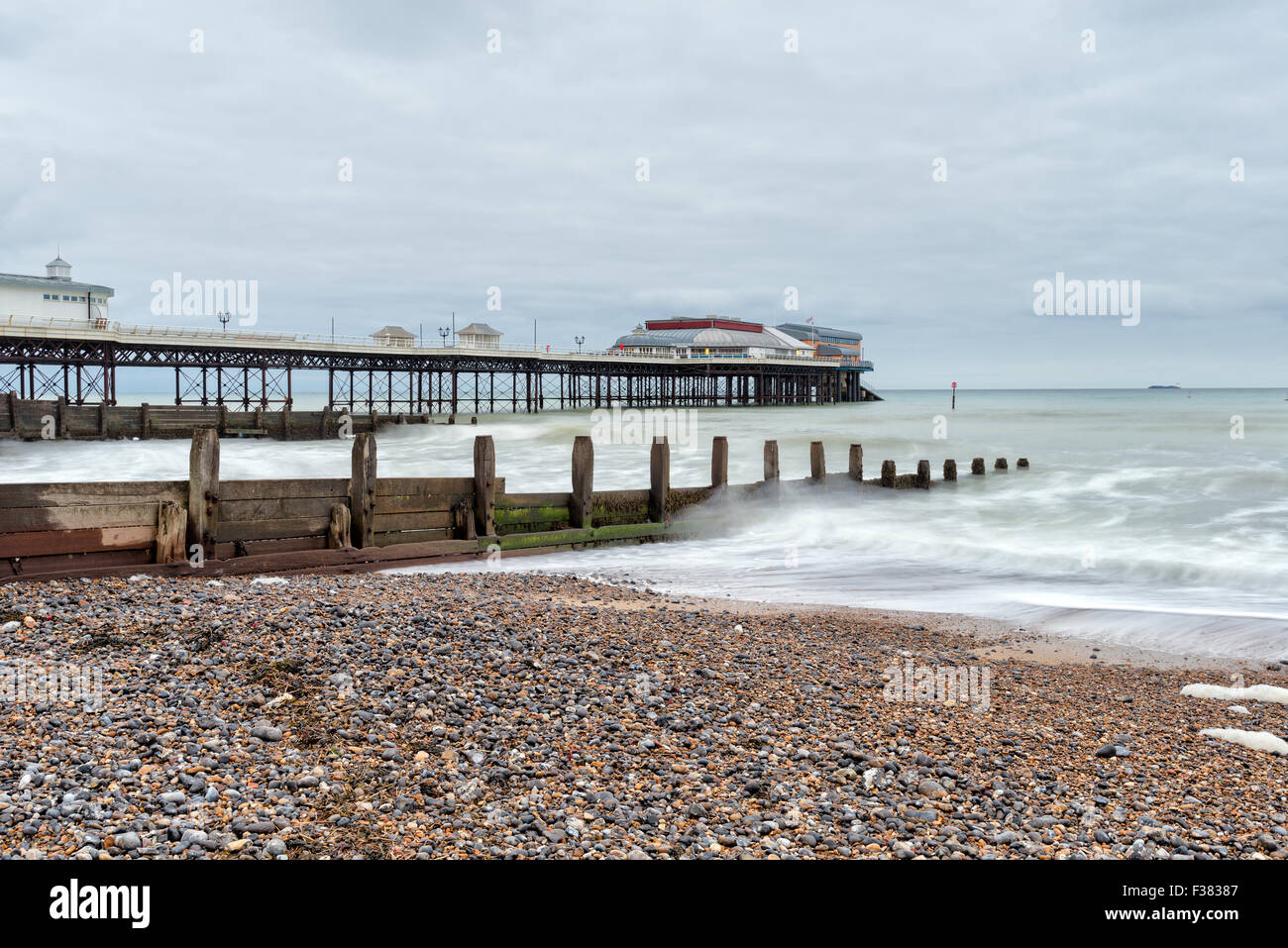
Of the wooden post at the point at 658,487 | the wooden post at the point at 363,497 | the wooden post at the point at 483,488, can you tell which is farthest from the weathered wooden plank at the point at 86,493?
the wooden post at the point at 658,487

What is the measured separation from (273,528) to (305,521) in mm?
428

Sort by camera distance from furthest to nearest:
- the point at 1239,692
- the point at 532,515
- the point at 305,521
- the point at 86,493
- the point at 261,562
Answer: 1. the point at 532,515
2. the point at 305,521
3. the point at 261,562
4. the point at 86,493
5. the point at 1239,692

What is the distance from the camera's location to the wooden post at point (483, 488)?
1320 centimetres

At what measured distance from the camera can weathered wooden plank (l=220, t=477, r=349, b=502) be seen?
10.7 metres

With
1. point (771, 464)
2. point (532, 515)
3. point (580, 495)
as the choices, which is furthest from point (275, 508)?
point (771, 464)

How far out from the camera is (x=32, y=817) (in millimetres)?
4051

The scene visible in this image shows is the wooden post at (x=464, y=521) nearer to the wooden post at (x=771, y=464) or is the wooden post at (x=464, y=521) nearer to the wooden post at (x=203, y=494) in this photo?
the wooden post at (x=203, y=494)

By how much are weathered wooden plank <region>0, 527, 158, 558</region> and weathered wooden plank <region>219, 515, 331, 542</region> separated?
0.85 metres

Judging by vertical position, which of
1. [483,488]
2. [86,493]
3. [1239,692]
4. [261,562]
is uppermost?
[86,493]

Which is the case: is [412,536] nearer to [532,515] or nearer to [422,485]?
[422,485]

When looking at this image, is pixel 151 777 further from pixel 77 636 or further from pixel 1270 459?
pixel 1270 459

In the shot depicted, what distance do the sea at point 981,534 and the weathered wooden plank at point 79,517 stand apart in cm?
413

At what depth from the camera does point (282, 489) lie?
11.3 metres
